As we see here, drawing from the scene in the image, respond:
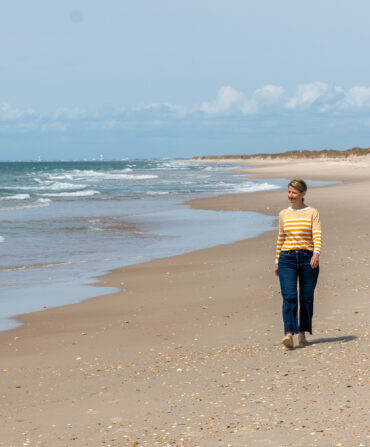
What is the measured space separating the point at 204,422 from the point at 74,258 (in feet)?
33.7

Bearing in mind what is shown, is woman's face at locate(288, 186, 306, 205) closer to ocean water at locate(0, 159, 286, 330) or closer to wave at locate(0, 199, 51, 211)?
ocean water at locate(0, 159, 286, 330)

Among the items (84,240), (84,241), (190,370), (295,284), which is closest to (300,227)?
(295,284)

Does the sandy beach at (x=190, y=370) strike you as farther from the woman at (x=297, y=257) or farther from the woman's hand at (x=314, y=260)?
the woman's hand at (x=314, y=260)

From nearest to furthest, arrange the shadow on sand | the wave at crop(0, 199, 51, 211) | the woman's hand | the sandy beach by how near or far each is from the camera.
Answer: the sandy beach < the woman's hand < the shadow on sand < the wave at crop(0, 199, 51, 211)

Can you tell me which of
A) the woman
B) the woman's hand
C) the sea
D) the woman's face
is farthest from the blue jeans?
the sea

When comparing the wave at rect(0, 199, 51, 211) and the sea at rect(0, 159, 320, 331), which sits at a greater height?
the wave at rect(0, 199, 51, 211)

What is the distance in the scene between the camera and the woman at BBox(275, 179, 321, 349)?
6773 millimetres

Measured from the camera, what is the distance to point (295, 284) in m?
6.93

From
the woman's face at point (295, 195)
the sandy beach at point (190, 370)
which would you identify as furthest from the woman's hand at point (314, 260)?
the sandy beach at point (190, 370)

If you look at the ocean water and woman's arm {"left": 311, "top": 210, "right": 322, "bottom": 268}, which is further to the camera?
the ocean water

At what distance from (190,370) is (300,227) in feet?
5.96

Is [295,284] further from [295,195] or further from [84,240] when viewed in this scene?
[84,240]

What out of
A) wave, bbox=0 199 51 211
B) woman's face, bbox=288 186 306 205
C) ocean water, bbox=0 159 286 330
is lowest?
ocean water, bbox=0 159 286 330

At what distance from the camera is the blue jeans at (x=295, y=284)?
6863mm
